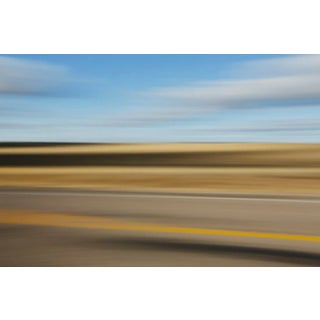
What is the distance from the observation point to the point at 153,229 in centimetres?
286

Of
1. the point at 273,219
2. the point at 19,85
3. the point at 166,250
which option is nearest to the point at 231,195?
the point at 273,219

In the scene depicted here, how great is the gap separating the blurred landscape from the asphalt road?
0.06 meters

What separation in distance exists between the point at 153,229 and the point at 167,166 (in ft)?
1.25

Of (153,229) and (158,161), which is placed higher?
(158,161)

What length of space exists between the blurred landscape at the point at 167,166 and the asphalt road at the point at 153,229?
0.20 ft

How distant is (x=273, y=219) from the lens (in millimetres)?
2832

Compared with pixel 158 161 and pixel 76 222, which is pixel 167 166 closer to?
pixel 158 161

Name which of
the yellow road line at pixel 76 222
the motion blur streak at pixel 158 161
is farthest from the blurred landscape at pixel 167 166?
the yellow road line at pixel 76 222

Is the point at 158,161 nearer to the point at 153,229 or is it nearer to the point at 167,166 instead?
the point at 167,166

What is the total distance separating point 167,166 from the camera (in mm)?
2816

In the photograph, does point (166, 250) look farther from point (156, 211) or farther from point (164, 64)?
point (164, 64)

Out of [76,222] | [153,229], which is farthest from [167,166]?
[76,222]

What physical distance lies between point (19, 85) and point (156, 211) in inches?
43.1

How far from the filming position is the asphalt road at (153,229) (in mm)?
2809
